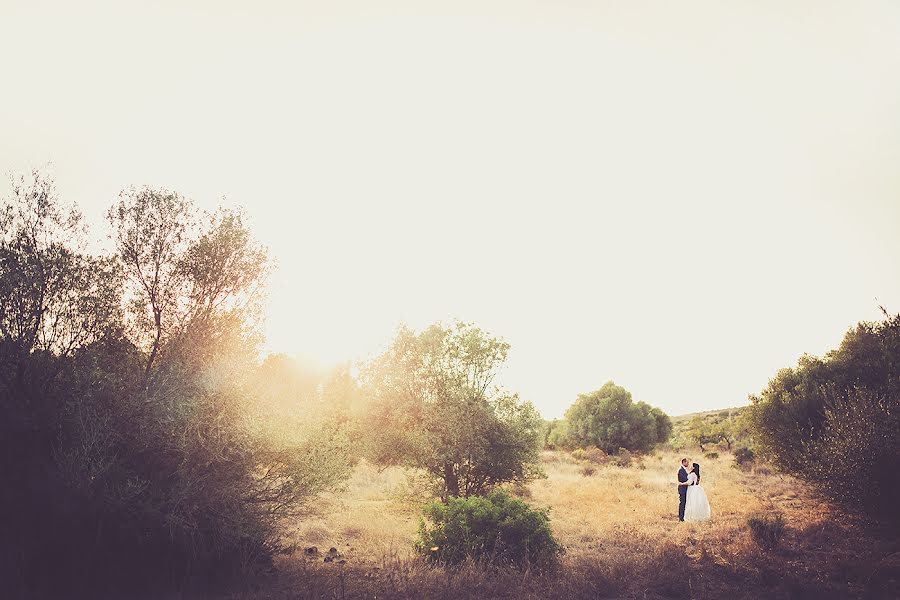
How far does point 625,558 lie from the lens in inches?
487

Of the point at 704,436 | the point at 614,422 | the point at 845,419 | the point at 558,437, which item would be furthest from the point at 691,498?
the point at 704,436

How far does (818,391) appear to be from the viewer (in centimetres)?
2069

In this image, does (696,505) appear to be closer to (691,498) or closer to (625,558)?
(691,498)

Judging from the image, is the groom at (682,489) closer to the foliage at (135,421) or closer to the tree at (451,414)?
the tree at (451,414)

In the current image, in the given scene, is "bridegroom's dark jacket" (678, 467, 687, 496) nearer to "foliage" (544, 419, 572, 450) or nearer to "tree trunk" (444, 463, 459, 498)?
"tree trunk" (444, 463, 459, 498)

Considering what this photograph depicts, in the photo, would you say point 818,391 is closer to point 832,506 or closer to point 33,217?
point 832,506

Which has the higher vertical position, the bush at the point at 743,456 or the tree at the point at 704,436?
the bush at the point at 743,456

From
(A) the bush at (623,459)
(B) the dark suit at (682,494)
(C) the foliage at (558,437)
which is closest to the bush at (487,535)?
(B) the dark suit at (682,494)

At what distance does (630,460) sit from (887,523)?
28089 mm

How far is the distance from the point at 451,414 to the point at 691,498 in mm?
10412

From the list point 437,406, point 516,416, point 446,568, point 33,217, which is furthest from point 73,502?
point 516,416

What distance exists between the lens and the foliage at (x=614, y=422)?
153 feet

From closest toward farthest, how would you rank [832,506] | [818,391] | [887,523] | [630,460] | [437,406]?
1. [887,523]
2. [832,506]
3. [437,406]
4. [818,391]
5. [630,460]

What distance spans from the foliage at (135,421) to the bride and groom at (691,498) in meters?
14.7
